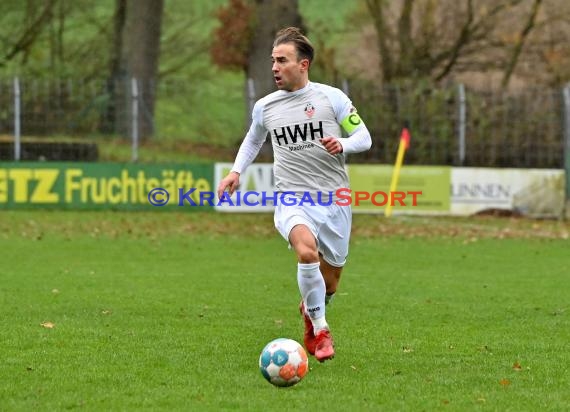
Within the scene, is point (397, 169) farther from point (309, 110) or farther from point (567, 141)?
point (309, 110)

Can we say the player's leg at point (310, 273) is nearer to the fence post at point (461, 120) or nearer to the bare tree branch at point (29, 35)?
the fence post at point (461, 120)

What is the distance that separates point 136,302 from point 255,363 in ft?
11.2

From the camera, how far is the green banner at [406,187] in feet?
75.0

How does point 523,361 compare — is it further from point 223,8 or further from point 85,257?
point 223,8

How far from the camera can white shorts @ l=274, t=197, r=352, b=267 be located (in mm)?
8227

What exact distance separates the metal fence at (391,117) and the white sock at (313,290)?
15.8 m

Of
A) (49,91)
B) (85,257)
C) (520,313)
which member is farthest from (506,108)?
(520,313)

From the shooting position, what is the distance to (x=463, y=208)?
23016 millimetres

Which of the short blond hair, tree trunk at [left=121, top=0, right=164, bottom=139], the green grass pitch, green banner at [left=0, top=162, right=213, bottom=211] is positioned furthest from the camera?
tree trunk at [left=121, top=0, right=164, bottom=139]

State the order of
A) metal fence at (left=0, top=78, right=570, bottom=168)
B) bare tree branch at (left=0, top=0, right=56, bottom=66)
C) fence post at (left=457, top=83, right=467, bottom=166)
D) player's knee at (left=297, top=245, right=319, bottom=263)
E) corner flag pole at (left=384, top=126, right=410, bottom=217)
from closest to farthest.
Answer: player's knee at (left=297, top=245, right=319, bottom=263)
corner flag pole at (left=384, top=126, right=410, bottom=217)
metal fence at (left=0, top=78, right=570, bottom=168)
fence post at (left=457, top=83, right=467, bottom=166)
bare tree branch at (left=0, top=0, right=56, bottom=66)

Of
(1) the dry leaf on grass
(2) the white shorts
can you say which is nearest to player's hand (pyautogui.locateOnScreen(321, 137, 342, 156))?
(2) the white shorts

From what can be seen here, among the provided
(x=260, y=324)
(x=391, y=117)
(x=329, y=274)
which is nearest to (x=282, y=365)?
(x=329, y=274)

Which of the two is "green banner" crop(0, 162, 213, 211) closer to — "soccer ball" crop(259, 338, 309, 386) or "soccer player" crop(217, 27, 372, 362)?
"soccer player" crop(217, 27, 372, 362)

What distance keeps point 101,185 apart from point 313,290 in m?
15.5
